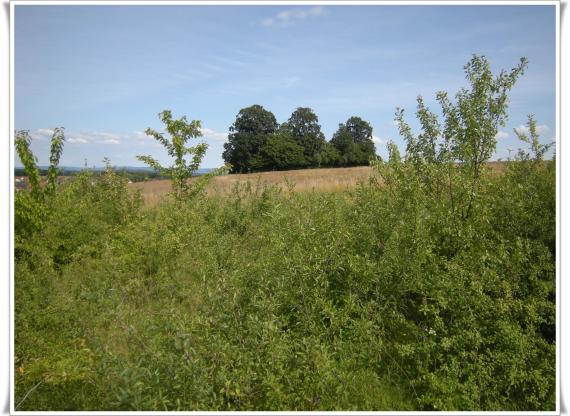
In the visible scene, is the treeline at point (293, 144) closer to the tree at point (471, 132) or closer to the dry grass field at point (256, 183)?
the dry grass field at point (256, 183)

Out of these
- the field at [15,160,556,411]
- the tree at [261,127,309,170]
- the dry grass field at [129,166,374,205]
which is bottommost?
the field at [15,160,556,411]

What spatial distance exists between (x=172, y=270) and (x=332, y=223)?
2890mm

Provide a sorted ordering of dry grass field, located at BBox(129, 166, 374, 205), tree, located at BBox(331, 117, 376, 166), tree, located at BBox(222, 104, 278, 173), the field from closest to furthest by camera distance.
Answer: the field → dry grass field, located at BBox(129, 166, 374, 205) → tree, located at BBox(222, 104, 278, 173) → tree, located at BBox(331, 117, 376, 166)

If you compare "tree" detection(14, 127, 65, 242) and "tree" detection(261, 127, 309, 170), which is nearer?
"tree" detection(14, 127, 65, 242)

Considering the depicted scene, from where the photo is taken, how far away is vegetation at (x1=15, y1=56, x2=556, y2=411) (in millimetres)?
3084

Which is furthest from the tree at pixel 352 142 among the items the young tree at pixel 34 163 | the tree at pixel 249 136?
the young tree at pixel 34 163

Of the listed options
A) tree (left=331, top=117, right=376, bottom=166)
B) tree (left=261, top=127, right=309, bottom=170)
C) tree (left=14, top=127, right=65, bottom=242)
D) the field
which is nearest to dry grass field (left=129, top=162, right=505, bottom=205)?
the field

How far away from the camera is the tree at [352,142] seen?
47.5 m

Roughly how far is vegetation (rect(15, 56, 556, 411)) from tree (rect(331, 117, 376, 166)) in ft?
138

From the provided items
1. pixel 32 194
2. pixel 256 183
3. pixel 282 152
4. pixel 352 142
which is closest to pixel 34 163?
pixel 32 194

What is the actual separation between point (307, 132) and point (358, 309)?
4642cm

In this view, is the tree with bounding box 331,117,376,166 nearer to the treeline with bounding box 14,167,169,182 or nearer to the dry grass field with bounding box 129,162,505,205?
the dry grass field with bounding box 129,162,505,205

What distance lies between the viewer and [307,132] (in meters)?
48.9

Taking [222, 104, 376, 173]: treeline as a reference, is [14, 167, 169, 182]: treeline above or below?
below
